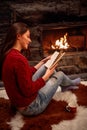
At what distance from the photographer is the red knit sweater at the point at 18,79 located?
2111 mm

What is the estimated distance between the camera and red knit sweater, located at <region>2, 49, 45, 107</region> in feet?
6.93

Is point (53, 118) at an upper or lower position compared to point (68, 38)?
lower

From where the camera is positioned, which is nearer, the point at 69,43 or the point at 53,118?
the point at 53,118

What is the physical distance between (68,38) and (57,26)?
1.39ft

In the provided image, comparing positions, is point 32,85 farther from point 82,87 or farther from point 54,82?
point 82,87

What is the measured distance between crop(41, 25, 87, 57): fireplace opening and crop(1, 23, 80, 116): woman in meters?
1.41

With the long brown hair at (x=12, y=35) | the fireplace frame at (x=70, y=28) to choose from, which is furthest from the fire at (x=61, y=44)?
the long brown hair at (x=12, y=35)

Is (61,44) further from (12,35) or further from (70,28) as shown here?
(12,35)

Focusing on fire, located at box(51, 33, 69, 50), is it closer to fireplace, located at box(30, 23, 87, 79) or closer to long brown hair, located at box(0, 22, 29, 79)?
fireplace, located at box(30, 23, 87, 79)

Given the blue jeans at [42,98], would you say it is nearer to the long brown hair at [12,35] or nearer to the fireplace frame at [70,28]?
the long brown hair at [12,35]

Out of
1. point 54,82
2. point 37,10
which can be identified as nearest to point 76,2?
point 37,10

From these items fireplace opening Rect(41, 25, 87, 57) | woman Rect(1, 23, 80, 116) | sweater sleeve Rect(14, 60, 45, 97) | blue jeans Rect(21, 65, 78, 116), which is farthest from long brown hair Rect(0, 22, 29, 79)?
fireplace opening Rect(41, 25, 87, 57)

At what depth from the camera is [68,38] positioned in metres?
3.95

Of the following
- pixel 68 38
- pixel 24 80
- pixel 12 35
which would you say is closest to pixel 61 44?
pixel 68 38
